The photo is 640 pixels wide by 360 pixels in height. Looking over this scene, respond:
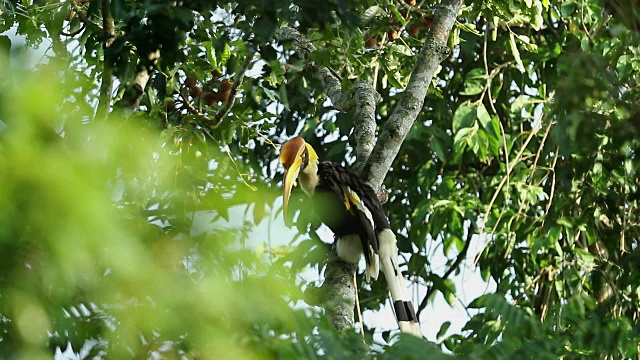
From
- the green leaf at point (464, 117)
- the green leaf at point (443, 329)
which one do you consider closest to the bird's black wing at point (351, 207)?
the green leaf at point (464, 117)

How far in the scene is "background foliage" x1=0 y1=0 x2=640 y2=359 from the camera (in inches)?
33.0

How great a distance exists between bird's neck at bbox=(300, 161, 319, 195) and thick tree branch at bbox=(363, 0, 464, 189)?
1.04 ft

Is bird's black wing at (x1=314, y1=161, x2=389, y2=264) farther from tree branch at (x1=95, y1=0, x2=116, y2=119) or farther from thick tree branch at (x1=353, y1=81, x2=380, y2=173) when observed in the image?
tree branch at (x1=95, y1=0, x2=116, y2=119)

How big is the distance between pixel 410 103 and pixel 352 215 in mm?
432

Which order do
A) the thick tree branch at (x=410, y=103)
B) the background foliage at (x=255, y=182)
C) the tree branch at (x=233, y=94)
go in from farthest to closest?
the thick tree branch at (x=410, y=103)
the tree branch at (x=233, y=94)
the background foliage at (x=255, y=182)

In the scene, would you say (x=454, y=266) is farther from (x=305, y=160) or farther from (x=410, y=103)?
(x=410, y=103)

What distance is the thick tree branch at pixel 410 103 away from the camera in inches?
116

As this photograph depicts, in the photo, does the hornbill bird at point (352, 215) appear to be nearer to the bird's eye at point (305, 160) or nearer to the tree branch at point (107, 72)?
the bird's eye at point (305, 160)

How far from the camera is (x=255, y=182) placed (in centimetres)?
167

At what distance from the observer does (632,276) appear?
3.67m

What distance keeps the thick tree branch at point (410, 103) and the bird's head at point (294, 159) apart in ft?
0.94

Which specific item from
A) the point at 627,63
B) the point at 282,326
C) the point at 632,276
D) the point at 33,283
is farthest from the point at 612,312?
the point at 33,283

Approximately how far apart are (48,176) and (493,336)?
2.30m

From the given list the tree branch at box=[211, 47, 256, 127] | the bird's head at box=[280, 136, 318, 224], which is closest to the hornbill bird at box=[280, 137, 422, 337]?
the bird's head at box=[280, 136, 318, 224]
